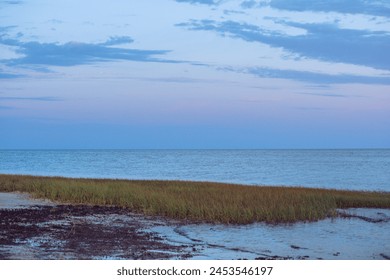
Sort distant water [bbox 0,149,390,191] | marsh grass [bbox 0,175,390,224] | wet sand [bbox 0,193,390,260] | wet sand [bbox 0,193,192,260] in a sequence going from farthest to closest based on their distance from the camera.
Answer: distant water [bbox 0,149,390,191]
marsh grass [bbox 0,175,390,224]
wet sand [bbox 0,193,390,260]
wet sand [bbox 0,193,192,260]

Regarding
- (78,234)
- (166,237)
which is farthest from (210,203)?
(78,234)

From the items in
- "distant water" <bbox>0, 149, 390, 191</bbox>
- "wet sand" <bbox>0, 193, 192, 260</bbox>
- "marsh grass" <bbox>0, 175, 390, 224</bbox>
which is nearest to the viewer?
"wet sand" <bbox>0, 193, 192, 260</bbox>

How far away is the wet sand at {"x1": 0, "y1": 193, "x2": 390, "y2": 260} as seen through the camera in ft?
45.7

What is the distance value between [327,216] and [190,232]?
297 inches

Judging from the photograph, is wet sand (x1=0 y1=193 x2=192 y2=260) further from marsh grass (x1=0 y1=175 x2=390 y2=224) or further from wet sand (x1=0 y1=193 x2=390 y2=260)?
marsh grass (x1=0 y1=175 x2=390 y2=224)

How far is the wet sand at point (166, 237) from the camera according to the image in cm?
1394

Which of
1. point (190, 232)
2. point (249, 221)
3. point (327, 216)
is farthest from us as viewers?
point (327, 216)

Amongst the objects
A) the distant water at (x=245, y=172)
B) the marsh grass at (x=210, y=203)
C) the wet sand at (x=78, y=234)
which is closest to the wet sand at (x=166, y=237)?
the wet sand at (x=78, y=234)

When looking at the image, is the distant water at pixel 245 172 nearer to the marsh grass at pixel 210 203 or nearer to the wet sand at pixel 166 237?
the marsh grass at pixel 210 203

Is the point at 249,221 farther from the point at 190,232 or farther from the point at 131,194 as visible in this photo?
the point at 131,194

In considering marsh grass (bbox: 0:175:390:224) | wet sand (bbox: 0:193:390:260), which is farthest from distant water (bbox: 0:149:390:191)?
wet sand (bbox: 0:193:390:260)
